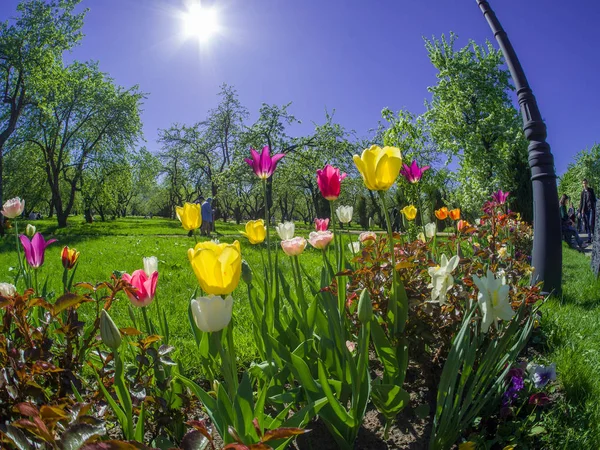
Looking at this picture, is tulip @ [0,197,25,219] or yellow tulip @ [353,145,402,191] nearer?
yellow tulip @ [353,145,402,191]

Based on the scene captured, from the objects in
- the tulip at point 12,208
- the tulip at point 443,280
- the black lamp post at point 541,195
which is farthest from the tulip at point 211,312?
the black lamp post at point 541,195

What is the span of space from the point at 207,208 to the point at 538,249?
1141 centimetres

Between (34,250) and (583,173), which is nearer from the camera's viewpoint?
(34,250)

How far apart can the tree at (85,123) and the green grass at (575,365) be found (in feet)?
70.8

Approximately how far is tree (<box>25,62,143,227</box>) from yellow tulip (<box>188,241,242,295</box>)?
21.7m

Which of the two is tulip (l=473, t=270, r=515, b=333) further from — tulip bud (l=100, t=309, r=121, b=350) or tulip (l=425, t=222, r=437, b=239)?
tulip (l=425, t=222, r=437, b=239)

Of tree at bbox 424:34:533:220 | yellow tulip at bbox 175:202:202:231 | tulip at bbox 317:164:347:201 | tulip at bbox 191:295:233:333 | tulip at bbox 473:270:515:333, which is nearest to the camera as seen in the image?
tulip at bbox 191:295:233:333

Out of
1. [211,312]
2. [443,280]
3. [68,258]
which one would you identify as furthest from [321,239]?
[68,258]

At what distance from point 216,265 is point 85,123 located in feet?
79.4

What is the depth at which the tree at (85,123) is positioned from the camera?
793 inches

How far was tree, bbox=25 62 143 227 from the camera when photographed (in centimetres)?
2013

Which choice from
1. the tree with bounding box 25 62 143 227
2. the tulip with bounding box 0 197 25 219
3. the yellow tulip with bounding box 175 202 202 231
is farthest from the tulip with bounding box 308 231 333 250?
the tree with bounding box 25 62 143 227

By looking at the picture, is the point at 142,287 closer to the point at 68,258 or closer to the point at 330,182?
the point at 68,258

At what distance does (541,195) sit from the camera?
11.8 feet
